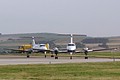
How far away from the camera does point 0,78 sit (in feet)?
103

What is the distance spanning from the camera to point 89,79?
3052 centimetres

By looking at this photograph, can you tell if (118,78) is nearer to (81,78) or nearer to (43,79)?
(81,78)

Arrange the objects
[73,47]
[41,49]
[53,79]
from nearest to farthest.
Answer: [53,79]
[73,47]
[41,49]

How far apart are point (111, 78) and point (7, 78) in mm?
7176

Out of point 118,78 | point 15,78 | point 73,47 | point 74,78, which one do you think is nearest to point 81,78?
point 74,78

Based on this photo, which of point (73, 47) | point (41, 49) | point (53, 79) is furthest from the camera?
point (41, 49)

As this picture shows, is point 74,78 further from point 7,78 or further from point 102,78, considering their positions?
point 7,78

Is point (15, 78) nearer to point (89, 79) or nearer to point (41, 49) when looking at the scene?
point (89, 79)

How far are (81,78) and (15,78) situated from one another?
457 centimetres

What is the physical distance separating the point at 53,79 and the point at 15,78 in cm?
283

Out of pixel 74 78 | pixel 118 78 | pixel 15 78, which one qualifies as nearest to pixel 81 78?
pixel 74 78

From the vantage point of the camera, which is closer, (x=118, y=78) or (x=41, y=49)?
(x=118, y=78)

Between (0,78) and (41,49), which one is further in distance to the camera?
(41,49)

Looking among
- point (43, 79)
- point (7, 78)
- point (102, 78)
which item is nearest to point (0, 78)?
point (7, 78)
